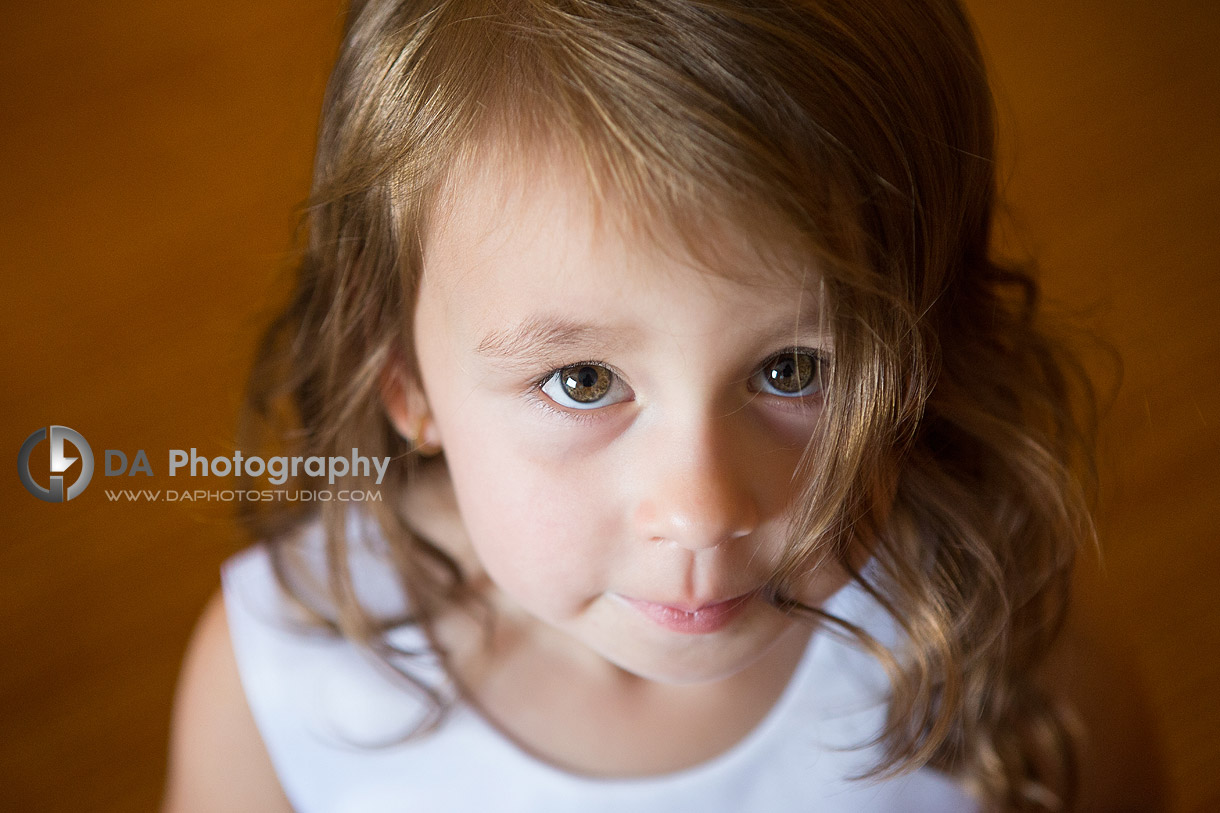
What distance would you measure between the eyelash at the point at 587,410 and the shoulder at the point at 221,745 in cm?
36

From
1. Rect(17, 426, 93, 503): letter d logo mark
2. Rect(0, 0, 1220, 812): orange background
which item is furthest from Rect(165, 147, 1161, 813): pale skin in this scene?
Rect(17, 426, 93, 503): letter d logo mark

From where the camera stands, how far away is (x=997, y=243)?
107 centimetres

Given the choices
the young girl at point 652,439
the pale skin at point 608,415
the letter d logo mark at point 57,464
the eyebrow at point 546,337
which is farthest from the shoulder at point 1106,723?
the letter d logo mark at point 57,464

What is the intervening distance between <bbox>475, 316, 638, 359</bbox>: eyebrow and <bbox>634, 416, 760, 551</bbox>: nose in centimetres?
5

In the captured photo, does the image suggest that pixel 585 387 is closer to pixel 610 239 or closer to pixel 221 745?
pixel 610 239

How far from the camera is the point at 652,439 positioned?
508mm

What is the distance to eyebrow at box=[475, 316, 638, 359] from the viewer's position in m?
0.48

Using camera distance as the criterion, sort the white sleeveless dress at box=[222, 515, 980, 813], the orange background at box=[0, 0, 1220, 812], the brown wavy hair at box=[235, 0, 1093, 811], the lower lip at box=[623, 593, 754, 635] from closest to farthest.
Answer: the brown wavy hair at box=[235, 0, 1093, 811] → the lower lip at box=[623, 593, 754, 635] → the white sleeveless dress at box=[222, 515, 980, 813] → the orange background at box=[0, 0, 1220, 812]

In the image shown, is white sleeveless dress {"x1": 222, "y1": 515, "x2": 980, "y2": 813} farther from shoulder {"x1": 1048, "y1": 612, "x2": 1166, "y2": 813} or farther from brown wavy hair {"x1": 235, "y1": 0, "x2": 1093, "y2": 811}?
shoulder {"x1": 1048, "y1": 612, "x2": 1166, "y2": 813}

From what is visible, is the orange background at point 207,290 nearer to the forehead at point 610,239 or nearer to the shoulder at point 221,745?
the shoulder at point 221,745

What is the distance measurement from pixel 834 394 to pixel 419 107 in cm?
24

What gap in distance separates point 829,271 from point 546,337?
0.42 ft

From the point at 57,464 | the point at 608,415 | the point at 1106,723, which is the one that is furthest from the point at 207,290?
the point at 1106,723

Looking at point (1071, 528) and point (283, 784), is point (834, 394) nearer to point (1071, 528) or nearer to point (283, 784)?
point (1071, 528)
